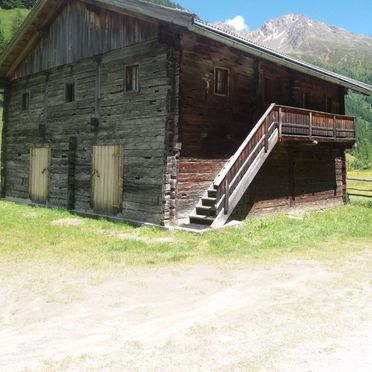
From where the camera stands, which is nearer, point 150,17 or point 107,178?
point 150,17

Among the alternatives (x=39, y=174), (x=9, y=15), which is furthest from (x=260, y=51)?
(x=9, y=15)

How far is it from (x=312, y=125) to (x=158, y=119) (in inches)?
257

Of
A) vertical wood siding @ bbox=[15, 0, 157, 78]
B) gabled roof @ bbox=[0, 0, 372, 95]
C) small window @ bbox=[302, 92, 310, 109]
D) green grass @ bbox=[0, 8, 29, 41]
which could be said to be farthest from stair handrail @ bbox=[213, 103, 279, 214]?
green grass @ bbox=[0, 8, 29, 41]

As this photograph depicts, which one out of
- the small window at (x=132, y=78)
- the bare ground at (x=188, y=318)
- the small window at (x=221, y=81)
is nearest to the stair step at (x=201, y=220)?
the bare ground at (x=188, y=318)

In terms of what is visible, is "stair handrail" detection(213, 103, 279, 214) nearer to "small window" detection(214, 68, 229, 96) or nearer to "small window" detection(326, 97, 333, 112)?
"small window" detection(214, 68, 229, 96)

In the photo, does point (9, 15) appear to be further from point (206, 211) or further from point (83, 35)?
point (206, 211)

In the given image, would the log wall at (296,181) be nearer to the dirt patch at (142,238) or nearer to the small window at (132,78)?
the dirt patch at (142,238)

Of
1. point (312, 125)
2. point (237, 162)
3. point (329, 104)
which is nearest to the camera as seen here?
point (237, 162)

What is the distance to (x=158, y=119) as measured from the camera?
1418 centimetres

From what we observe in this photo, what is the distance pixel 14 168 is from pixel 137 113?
32.4 ft

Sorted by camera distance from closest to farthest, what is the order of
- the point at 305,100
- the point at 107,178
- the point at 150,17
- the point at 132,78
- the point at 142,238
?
the point at 142,238 < the point at 150,17 < the point at 132,78 < the point at 107,178 < the point at 305,100

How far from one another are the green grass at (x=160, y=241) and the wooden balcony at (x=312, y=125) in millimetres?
3400

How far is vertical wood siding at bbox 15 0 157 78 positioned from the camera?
49.9ft

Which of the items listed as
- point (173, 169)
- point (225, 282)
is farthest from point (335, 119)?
point (225, 282)
